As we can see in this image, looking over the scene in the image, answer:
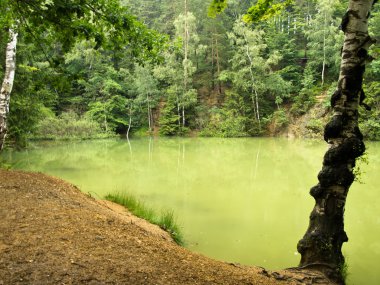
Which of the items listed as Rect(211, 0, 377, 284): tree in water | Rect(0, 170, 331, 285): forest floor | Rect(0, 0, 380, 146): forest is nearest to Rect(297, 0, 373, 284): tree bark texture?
Rect(211, 0, 377, 284): tree in water

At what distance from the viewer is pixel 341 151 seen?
3.96 metres

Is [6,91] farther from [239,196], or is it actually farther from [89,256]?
[89,256]

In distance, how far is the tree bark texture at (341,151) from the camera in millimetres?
3902

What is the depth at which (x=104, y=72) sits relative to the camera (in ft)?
120

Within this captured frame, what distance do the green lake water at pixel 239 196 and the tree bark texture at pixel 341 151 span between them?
0.72 meters

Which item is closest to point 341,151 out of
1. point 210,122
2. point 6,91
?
point 6,91

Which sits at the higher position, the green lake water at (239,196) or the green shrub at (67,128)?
the green shrub at (67,128)

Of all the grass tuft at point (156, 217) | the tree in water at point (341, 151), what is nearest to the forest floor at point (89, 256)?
the tree in water at point (341, 151)

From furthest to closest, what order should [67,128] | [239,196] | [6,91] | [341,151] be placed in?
[67,128], [239,196], [6,91], [341,151]

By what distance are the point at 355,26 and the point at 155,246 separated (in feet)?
10.7

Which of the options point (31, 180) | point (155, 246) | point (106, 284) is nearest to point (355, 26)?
point (155, 246)

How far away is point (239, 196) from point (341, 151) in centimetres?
525

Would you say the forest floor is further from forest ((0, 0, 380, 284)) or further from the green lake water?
the green lake water

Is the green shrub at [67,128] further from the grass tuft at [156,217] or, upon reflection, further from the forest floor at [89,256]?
the forest floor at [89,256]
